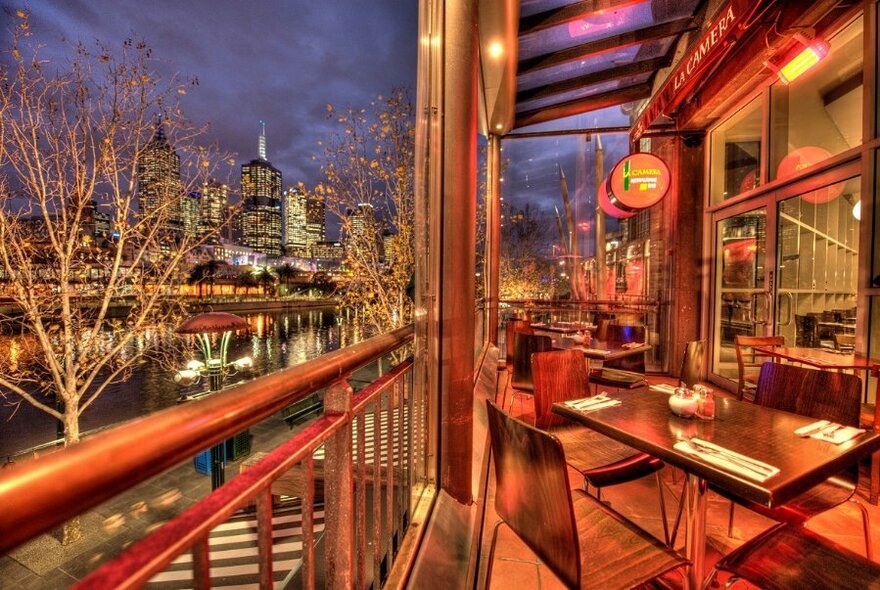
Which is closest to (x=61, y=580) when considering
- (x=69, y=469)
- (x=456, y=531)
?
(x=456, y=531)

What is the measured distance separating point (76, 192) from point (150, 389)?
1630 centimetres

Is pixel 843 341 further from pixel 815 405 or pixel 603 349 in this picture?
pixel 815 405

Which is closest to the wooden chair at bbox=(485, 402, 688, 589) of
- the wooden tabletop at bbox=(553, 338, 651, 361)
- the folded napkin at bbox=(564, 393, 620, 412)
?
the folded napkin at bbox=(564, 393, 620, 412)

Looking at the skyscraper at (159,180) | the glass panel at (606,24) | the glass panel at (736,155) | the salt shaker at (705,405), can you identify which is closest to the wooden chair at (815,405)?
the salt shaker at (705,405)

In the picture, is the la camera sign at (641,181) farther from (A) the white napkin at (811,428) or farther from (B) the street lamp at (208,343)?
(B) the street lamp at (208,343)

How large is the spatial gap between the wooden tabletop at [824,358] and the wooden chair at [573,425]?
175 centimetres

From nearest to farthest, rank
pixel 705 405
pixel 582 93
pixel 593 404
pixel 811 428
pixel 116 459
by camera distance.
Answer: pixel 116 459 < pixel 811 428 < pixel 705 405 < pixel 593 404 < pixel 582 93

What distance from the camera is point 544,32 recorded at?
4.39 metres

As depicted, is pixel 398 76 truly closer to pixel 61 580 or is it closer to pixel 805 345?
pixel 805 345

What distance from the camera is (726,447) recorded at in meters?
1.55

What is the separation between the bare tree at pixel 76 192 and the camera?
6508 mm

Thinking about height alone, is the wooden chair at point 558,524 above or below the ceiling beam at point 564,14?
below

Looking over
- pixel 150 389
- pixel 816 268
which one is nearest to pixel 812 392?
pixel 816 268

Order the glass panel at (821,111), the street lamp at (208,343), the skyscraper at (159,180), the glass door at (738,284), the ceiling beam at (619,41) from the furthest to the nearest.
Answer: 1. the skyscraper at (159,180)
2. the street lamp at (208,343)
3. the glass door at (738,284)
4. the ceiling beam at (619,41)
5. the glass panel at (821,111)
